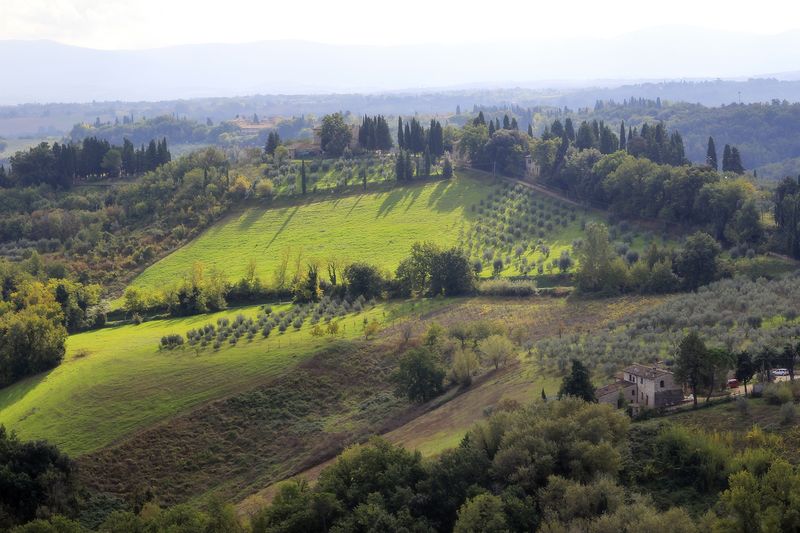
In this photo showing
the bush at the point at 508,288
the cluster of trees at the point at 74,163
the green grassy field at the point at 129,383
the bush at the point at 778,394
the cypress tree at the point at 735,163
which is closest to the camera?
the bush at the point at 778,394

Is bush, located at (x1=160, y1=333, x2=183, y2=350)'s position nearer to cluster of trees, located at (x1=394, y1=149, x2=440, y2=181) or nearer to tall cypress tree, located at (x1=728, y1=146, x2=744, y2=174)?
cluster of trees, located at (x1=394, y1=149, x2=440, y2=181)

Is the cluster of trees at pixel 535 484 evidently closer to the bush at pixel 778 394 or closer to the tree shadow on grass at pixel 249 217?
the bush at pixel 778 394

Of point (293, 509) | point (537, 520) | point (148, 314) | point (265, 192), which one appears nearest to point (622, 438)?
point (537, 520)

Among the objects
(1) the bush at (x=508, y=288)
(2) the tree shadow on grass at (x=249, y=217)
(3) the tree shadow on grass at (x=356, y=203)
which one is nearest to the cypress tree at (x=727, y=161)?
(1) the bush at (x=508, y=288)

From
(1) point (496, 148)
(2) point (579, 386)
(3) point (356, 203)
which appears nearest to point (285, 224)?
(3) point (356, 203)

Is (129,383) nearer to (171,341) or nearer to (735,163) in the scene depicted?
(171,341)

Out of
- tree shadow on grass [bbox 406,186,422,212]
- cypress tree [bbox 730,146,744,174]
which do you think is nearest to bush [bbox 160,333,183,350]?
tree shadow on grass [bbox 406,186,422,212]

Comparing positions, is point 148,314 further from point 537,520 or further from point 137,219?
point 537,520
